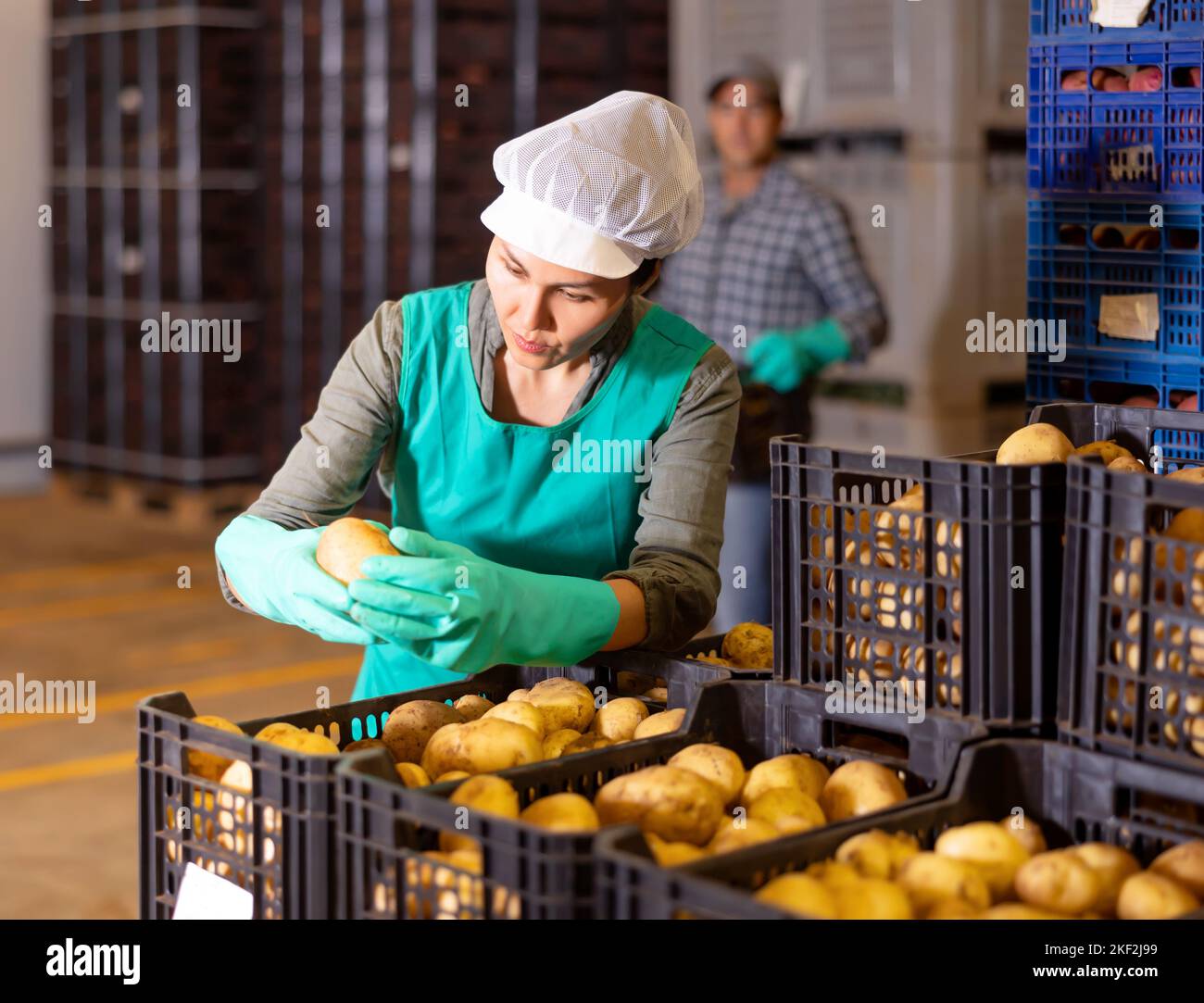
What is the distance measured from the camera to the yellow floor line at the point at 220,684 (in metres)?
4.88

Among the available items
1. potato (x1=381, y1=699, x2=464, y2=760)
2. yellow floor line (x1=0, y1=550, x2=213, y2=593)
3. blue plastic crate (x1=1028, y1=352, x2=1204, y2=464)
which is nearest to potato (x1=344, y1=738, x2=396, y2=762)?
potato (x1=381, y1=699, x2=464, y2=760)

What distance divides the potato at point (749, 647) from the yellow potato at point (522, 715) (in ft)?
1.06

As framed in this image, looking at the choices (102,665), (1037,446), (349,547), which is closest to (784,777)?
(1037,446)

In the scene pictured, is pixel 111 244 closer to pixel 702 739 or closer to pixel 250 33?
pixel 250 33

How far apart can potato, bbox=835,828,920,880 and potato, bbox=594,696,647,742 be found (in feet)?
1.56

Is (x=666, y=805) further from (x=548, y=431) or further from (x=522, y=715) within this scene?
(x=548, y=431)

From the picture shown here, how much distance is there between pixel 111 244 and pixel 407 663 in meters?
6.11

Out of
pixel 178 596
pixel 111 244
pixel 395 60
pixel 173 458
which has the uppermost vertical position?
pixel 395 60

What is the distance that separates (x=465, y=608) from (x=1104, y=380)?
110cm

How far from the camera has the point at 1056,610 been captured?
1.49 meters

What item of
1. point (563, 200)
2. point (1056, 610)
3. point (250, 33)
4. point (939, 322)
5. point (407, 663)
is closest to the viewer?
point (1056, 610)

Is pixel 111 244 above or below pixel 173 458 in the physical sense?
above
